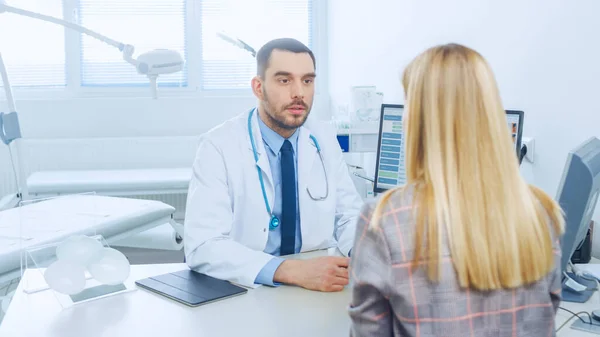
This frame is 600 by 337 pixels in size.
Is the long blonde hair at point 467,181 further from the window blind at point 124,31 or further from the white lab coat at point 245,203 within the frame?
the window blind at point 124,31

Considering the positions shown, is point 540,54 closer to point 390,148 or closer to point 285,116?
point 390,148

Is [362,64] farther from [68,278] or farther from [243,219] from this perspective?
[68,278]

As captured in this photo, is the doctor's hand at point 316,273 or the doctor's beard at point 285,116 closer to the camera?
the doctor's hand at point 316,273

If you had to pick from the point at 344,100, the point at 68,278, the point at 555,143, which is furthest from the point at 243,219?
the point at 344,100

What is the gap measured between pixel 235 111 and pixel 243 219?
2.85 metres

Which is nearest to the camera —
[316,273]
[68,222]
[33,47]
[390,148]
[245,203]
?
[316,273]

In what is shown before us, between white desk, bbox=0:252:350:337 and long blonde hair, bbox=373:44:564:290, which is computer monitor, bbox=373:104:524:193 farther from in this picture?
long blonde hair, bbox=373:44:564:290

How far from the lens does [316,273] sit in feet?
4.81

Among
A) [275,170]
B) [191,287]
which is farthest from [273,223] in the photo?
[191,287]

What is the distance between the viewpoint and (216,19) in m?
4.65

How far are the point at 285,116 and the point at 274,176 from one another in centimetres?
18

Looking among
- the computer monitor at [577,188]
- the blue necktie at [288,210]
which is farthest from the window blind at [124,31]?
the computer monitor at [577,188]

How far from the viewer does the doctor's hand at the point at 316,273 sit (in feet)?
4.75

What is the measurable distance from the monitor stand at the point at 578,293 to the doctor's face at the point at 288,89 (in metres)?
0.82
